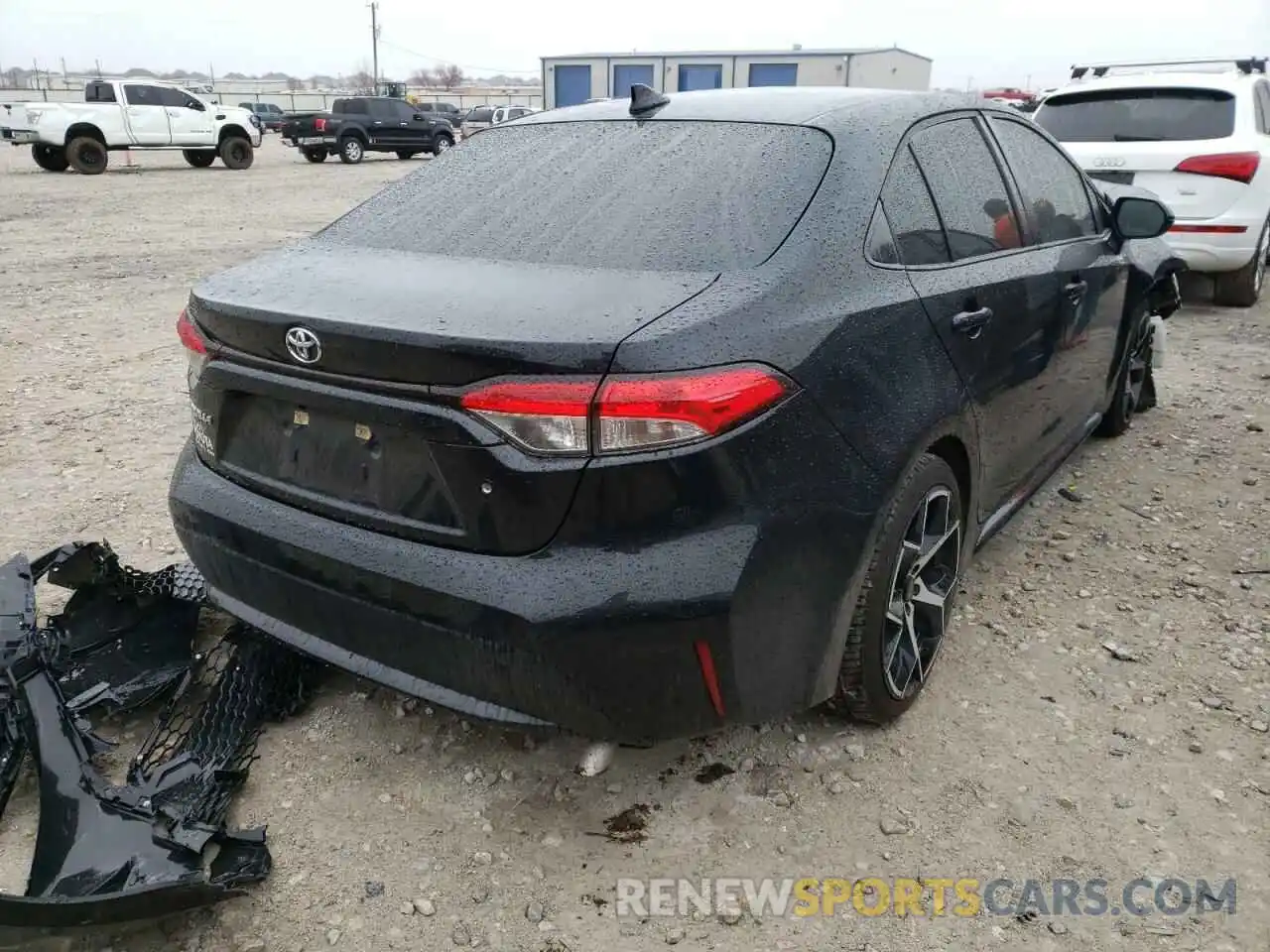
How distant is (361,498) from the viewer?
2123mm

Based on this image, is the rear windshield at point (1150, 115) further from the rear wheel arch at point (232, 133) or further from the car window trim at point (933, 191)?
the rear wheel arch at point (232, 133)

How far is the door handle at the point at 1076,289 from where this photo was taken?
3320mm

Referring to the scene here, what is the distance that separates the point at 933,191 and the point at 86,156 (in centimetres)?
2191

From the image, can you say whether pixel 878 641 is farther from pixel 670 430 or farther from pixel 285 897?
pixel 285 897

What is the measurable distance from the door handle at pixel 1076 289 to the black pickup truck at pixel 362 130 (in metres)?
24.9

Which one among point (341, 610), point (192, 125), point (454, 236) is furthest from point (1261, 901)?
point (192, 125)

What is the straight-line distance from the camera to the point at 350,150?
25.9m

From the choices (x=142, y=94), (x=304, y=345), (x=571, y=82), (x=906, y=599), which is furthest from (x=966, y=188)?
(x=571, y=82)

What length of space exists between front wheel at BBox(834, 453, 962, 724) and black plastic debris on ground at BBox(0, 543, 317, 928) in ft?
4.81

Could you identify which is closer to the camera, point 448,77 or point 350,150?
point 350,150

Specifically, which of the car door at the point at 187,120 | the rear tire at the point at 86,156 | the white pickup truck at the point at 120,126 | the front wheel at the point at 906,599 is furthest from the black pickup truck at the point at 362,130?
the front wheel at the point at 906,599

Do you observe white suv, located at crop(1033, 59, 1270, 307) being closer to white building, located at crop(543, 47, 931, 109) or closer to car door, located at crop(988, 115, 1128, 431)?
car door, located at crop(988, 115, 1128, 431)

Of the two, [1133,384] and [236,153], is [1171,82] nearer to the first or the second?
[1133,384]

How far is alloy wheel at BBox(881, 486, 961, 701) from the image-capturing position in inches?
99.8
